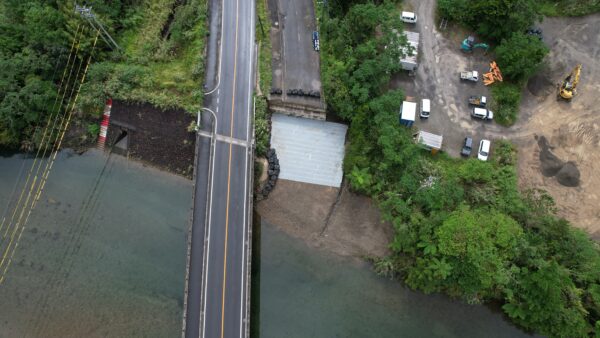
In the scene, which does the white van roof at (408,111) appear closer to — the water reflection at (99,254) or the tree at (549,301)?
the tree at (549,301)

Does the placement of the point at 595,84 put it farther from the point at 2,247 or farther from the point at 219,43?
the point at 2,247

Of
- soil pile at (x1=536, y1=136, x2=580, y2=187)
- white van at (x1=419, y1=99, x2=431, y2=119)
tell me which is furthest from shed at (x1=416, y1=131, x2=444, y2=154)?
soil pile at (x1=536, y1=136, x2=580, y2=187)

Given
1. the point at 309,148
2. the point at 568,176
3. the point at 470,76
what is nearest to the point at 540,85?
the point at 470,76

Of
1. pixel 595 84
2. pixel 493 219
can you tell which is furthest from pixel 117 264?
pixel 595 84

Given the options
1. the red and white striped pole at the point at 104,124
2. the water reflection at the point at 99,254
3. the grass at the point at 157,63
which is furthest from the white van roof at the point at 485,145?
the red and white striped pole at the point at 104,124

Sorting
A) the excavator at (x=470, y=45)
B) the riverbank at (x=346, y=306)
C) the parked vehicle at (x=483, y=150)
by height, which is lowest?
the riverbank at (x=346, y=306)

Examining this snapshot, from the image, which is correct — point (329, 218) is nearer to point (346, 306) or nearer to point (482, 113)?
point (346, 306)

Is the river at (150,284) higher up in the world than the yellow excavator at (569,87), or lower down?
lower down
